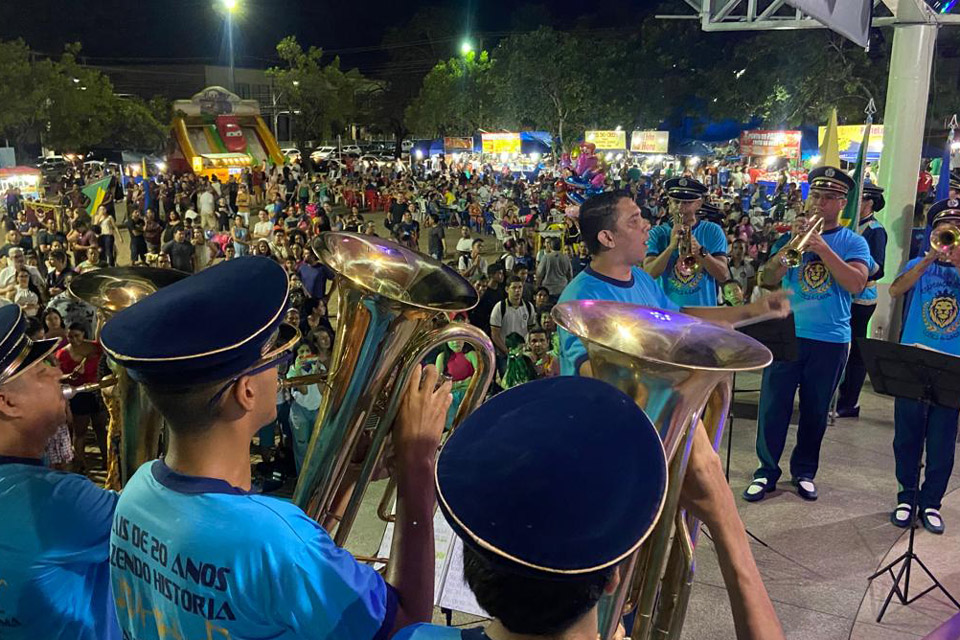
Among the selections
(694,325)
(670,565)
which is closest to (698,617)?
(670,565)

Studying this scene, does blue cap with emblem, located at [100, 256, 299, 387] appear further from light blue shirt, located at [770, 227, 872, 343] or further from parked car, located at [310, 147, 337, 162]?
parked car, located at [310, 147, 337, 162]

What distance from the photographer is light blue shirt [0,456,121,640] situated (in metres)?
1.85

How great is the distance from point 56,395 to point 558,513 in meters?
1.74

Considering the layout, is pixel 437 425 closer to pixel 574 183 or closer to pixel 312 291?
pixel 312 291

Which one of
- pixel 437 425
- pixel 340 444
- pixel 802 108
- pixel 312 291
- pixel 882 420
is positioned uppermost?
pixel 802 108

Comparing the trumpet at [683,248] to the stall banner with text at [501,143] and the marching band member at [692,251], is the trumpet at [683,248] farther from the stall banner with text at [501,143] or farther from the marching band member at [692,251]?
the stall banner with text at [501,143]

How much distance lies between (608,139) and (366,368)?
1247 inches

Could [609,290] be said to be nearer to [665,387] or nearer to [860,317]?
[665,387]

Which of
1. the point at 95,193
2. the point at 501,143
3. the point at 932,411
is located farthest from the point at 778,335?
the point at 501,143

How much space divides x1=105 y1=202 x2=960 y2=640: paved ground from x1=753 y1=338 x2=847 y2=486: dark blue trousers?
0.26m

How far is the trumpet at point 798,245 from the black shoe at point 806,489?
4.95 ft

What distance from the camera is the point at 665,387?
1836 mm

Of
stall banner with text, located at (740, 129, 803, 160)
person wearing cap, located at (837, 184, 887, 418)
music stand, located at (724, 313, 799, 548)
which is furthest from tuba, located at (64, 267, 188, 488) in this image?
stall banner with text, located at (740, 129, 803, 160)

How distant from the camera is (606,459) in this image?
104 centimetres
